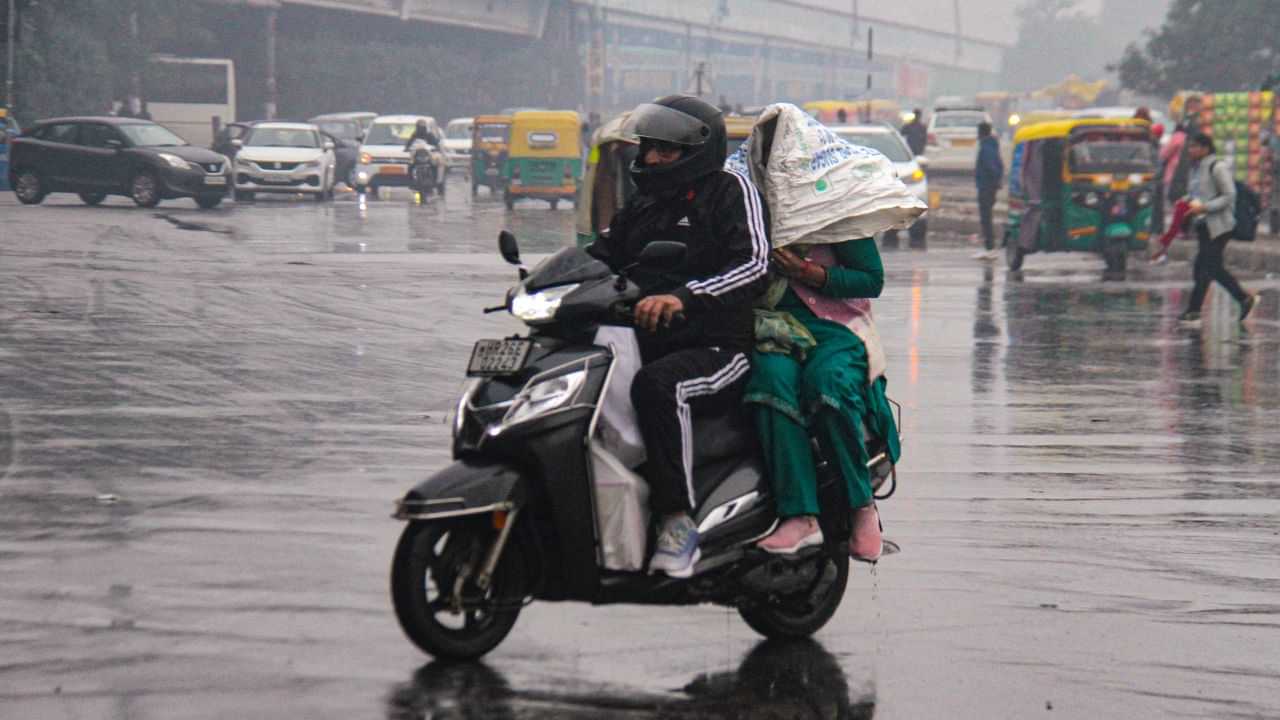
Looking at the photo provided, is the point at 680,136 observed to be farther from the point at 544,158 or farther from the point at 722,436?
the point at 544,158

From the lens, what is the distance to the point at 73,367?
1391 centimetres

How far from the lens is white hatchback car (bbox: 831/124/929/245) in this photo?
3144 centimetres

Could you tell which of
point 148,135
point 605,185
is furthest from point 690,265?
point 148,135

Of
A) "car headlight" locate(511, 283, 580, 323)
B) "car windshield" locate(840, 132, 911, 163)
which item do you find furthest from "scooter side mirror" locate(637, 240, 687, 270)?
"car windshield" locate(840, 132, 911, 163)

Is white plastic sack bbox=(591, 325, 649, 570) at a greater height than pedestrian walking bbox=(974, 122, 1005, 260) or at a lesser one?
lesser

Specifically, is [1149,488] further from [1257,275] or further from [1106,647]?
[1257,275]

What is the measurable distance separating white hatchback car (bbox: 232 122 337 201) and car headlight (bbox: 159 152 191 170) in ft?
15.8

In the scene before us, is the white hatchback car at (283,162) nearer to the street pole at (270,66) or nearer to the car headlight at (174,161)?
the car headlight at (174,161)

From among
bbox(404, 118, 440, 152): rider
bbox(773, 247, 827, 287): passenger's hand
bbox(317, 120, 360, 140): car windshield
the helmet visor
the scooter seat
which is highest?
bbox(317, 120, 360, 140): car windshield

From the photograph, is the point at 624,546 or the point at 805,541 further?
the point at 805,541

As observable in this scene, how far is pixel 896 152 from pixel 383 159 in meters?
20.2

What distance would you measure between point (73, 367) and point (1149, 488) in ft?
24.7

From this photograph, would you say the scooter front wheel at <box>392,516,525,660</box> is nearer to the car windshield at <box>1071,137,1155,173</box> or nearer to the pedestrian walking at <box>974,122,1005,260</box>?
the car windshield at <box>1071,137,1155,173</box>

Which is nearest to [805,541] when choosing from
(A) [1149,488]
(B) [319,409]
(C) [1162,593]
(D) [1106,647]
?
(D) [1106,647]
